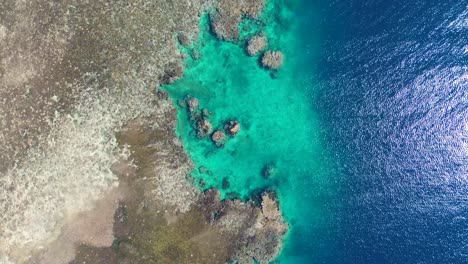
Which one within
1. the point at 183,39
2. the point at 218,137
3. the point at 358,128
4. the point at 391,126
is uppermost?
the point at 183,39

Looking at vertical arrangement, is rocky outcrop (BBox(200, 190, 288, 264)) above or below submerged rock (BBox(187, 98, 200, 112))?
below

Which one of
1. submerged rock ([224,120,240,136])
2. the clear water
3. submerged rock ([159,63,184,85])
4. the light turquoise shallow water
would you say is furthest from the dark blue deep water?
submerged rock ([159,63,184,85])

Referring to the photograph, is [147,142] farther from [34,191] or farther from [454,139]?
[454,139]

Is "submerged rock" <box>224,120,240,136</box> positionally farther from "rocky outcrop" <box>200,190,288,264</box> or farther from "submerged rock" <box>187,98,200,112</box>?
"rocky outcrop" <box>200,190,288,264</box>

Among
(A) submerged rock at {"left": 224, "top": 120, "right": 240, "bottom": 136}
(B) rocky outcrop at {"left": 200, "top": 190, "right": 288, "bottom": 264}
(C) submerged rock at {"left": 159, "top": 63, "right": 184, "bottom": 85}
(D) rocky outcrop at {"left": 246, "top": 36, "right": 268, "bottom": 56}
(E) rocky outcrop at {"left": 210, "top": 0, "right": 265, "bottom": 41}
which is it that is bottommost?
(B) rocky outcrop at {"left": 200, "top": 190, "right": 288, "bottom": 264}

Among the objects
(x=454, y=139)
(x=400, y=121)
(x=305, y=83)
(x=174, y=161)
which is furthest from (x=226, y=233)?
(x=454, y=139)

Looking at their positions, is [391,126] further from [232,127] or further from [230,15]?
[230,15]

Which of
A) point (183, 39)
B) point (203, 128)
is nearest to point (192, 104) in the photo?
point (203, 128)
